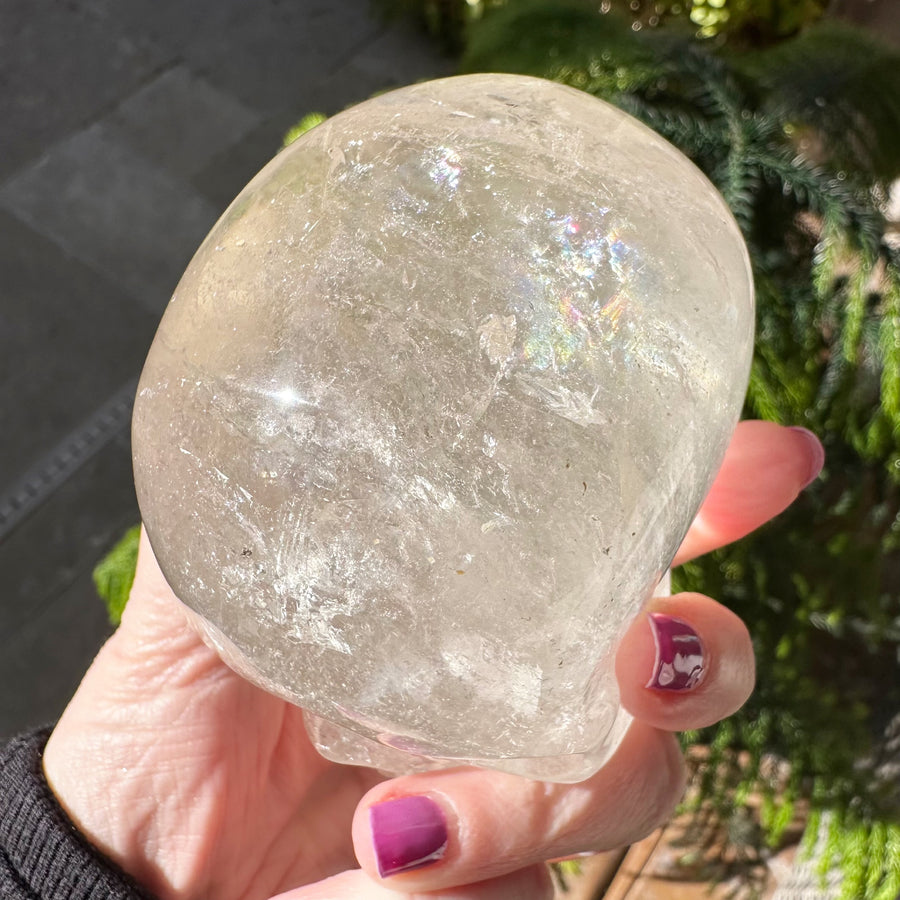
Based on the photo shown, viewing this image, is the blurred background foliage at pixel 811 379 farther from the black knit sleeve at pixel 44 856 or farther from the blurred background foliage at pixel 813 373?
the black knit sleeve at pixel 44 856

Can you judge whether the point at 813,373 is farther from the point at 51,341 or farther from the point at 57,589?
the point at 51,341

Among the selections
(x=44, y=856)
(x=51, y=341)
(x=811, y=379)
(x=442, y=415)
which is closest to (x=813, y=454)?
(x=811, y=379)

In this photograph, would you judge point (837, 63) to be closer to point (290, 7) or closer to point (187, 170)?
point (187, 170)

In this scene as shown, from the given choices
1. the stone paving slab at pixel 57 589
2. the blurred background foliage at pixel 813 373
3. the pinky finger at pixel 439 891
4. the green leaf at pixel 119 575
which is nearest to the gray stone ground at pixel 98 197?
the stone paving slab at pixel 57 589

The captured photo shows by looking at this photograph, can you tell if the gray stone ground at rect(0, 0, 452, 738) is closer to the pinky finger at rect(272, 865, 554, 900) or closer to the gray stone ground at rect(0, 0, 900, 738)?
the gray stone ground at rect(0, 0, 900, 738)

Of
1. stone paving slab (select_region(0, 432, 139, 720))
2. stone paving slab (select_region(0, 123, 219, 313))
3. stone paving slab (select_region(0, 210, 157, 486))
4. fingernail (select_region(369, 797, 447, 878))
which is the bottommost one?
stone paving slab (select_region(0, 432, 139, 720))

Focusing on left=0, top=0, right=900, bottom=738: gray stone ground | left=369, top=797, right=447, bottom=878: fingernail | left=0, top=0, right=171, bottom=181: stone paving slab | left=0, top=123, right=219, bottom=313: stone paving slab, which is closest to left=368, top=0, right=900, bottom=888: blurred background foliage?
left=369, top=797, right=447, bottom=878: fingernail

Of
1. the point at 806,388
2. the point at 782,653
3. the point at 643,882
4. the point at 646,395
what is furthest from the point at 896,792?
the point at 646,395

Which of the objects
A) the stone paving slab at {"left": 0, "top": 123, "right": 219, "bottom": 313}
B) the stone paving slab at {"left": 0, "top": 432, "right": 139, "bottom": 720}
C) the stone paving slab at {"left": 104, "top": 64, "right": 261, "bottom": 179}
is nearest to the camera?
the stone paving slab at {"left": 0, "top": 432, "right": 139, "bottom": 720}
